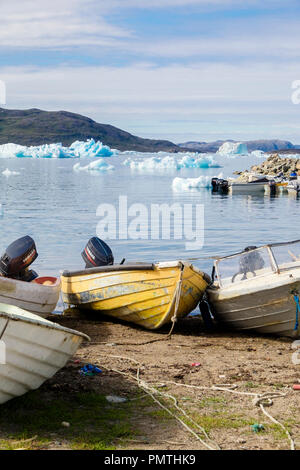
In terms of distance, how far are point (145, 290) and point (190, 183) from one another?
1754 inches

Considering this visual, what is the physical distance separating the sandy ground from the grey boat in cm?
25

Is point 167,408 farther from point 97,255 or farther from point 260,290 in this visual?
point 97,255

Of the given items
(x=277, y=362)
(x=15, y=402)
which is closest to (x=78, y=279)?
(x=277, y=362)

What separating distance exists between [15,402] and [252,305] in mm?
4859

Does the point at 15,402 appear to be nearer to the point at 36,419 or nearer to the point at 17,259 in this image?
the point at 36,419

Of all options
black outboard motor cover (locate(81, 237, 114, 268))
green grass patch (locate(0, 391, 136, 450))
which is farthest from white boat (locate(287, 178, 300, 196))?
green grass patch (locate(0, 391, 136, 450))

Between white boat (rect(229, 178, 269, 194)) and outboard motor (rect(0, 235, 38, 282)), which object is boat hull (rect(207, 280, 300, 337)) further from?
white boat (rect(229, 178, 269, 194))

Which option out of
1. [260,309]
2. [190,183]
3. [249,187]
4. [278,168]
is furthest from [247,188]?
[260,309]

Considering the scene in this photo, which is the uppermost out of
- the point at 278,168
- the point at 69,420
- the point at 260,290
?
the point at 278,168

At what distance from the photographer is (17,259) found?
1110 centimetres

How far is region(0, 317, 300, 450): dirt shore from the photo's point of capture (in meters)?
5.55

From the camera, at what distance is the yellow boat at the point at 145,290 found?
1021 centimetres

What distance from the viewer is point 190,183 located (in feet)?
179
